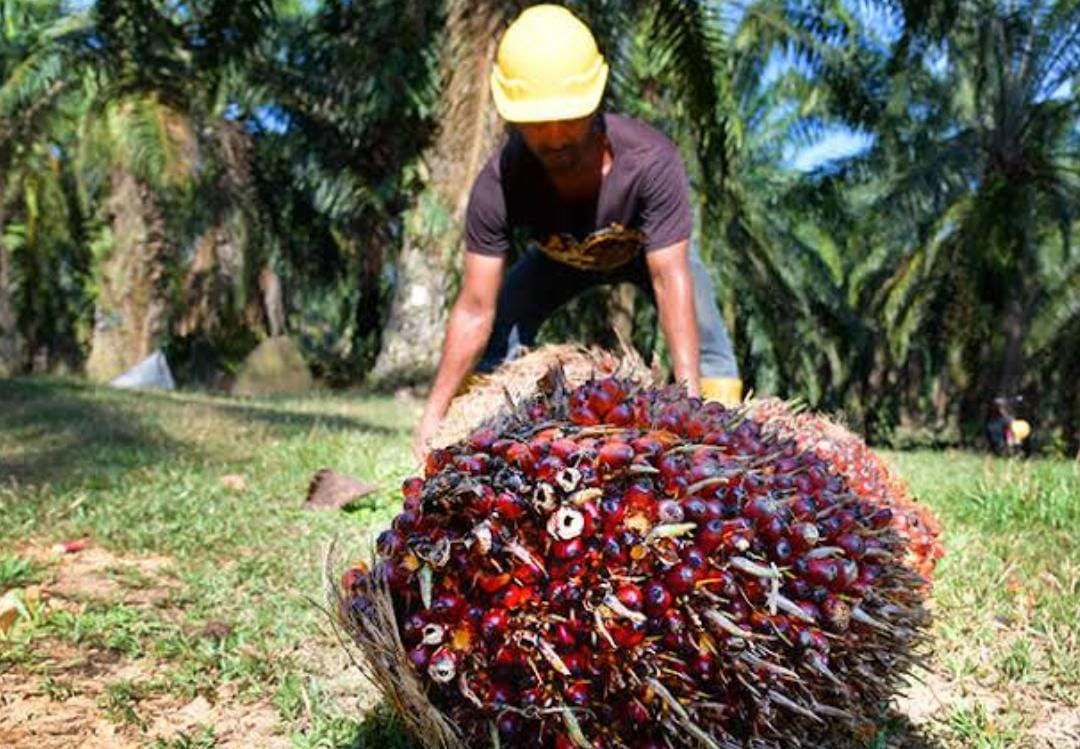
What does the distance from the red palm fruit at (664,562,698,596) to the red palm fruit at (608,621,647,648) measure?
62 mm

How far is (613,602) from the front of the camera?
1.40 metres

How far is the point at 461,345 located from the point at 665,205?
2.66ft

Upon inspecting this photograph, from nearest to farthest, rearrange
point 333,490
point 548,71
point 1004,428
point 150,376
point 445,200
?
1. point 548,71
2. point 333,490
3. point 445,200
4. point 150,376
5. point 1004,428

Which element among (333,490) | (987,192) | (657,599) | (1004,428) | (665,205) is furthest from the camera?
(987,192)

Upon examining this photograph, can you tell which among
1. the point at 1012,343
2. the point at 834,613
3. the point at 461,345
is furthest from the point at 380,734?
the point at 1012,343

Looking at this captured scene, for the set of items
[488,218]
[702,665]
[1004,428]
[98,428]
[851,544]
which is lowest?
[1004,428]

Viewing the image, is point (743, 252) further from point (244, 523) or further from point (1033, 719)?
point (1033, 719)

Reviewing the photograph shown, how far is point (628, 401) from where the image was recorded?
1.69 meters

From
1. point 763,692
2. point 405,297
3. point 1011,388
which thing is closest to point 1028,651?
point 763,692

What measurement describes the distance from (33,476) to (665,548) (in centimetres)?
378

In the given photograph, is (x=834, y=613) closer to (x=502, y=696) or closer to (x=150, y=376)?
(x=502, y=696)

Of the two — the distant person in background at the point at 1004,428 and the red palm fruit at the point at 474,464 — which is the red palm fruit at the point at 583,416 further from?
the distant person in background at the point at 1004,428

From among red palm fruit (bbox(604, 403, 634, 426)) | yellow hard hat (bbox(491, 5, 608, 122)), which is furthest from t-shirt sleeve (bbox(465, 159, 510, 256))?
red palm fruit (bbox(604, 403, 634, 426))

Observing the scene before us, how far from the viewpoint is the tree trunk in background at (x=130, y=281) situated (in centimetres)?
1497
